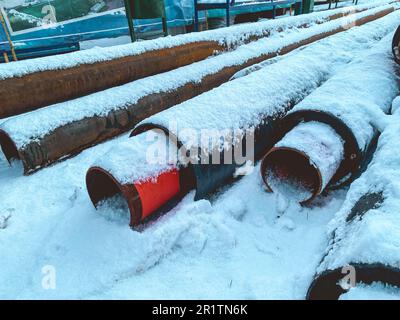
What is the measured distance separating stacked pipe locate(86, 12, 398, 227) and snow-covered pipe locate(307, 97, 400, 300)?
80 centimetres

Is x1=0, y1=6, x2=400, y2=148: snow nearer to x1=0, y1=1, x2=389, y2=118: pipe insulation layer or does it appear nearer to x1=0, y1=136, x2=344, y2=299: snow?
x1=0, y1=1, x2=389, y2=118: pipe insulation layer

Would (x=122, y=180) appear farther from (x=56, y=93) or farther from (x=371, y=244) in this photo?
(x=56, y=93)

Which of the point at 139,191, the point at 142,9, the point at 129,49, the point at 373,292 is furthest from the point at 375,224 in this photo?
the point at 142,9

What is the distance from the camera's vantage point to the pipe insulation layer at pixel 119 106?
7.87ft

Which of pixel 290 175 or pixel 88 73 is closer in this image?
pixel 290 175

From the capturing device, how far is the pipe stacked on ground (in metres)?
1.84

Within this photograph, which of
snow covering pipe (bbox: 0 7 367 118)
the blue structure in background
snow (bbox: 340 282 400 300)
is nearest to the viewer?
snow (bbox: 340 282 400 300)

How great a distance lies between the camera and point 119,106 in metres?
2.87

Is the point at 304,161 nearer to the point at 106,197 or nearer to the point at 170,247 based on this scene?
the point at 170,247

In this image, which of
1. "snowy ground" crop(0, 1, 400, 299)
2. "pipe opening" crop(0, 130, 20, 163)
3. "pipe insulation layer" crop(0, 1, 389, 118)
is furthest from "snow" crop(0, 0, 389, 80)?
"snowy ground" crop(0, 1, 400, 299)

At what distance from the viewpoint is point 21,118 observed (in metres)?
2.48

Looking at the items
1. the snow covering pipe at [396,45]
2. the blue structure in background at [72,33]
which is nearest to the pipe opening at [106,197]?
Answer: the snow covering pipe at [396,45]

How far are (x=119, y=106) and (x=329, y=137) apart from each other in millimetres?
1869
